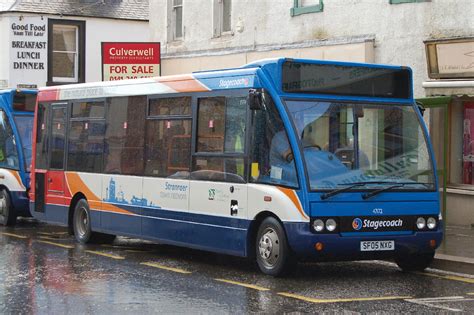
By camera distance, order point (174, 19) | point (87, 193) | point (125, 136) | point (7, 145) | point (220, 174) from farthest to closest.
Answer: point (174, 19) → point (7, 145) → point (87, 193) → point (125, 136) → point (220, 174)

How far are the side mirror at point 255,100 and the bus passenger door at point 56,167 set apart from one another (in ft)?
19.0

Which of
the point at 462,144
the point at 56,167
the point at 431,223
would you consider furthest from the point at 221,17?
the point at 431,223

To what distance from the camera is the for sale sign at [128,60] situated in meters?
23.8

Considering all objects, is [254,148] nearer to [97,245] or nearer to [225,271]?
[225,271]

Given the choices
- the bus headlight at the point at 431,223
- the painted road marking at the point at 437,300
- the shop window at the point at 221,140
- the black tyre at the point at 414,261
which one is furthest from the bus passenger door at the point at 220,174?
the painted road marking at the point at 437,300

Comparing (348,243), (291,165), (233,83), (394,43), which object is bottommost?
(348,243)

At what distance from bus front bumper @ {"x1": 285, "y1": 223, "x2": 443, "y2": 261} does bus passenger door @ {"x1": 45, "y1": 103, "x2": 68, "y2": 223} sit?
20.6ft

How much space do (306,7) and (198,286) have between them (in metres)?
10.3

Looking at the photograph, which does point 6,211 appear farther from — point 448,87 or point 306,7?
point 448,87

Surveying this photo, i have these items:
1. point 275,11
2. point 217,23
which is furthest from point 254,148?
point 217,23

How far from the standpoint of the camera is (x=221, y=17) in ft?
75.9

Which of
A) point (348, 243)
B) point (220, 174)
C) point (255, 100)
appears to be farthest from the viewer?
point (220, 174)

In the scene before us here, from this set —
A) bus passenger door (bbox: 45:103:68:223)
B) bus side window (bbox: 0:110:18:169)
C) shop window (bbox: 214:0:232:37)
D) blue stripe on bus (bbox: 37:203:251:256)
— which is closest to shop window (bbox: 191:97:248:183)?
blue stripe on bus (bbox: 37:203:251:256)

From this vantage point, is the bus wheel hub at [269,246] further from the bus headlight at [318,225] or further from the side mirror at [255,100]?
the side mirror at [255,100]
